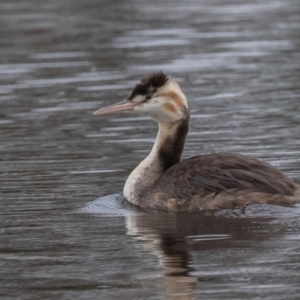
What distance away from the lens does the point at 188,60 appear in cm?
2306

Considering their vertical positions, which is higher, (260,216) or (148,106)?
(148,106)

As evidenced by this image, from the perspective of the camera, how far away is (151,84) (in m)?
12.2

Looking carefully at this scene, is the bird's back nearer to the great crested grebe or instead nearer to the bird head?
the great crested grebe

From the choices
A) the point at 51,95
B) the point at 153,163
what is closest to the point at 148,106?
the point at 153,163

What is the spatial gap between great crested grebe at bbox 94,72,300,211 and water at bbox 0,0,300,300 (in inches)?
7.4

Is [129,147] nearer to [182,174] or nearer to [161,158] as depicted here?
[161,158]

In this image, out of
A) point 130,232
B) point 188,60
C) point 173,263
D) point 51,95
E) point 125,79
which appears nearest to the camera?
point 173,263

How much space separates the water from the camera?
9023mm

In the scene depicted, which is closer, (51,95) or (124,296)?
(124,296)

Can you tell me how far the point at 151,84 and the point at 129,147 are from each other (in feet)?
9.49

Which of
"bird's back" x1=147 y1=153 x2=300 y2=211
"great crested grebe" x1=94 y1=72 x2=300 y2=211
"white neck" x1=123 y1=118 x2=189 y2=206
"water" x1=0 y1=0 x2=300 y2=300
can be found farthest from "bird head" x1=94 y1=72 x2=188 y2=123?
"water" x1=0 y1=0 x2=300 y2=300

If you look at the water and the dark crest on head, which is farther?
the dark crest on head

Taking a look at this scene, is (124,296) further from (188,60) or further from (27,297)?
(188,60)

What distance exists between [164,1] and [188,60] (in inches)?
518
